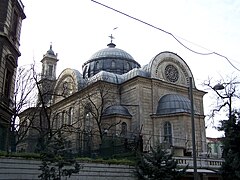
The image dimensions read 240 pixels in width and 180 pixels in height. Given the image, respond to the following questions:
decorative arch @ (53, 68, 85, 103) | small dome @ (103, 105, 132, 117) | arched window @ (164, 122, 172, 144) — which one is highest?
decorative arch @ (53, 68, 85, 103)

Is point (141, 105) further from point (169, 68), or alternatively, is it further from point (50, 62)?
point (50, 62)

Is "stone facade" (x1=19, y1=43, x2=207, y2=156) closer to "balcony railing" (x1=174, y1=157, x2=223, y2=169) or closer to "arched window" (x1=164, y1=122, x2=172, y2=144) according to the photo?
"arched window" (x1=164, y1=122, x2=172, y2=144)

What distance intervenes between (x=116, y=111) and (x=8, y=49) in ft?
53.8

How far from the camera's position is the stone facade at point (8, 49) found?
1884 centimetres

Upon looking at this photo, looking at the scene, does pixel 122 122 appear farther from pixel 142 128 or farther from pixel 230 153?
pixel 230 153

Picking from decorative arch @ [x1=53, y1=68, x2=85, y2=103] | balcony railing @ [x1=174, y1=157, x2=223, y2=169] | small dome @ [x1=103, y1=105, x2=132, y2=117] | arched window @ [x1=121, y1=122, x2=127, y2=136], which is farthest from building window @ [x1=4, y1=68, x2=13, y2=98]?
decorative arch @ [x1=53, y1=68, x2=85, y2=103]

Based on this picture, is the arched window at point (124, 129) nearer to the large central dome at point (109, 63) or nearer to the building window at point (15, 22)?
the large central dome at point (109, 63)

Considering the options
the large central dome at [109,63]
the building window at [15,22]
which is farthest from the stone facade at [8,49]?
the large central dome at [109,63]

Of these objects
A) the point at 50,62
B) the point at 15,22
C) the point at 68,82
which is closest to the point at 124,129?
the point at 68,82

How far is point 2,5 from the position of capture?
19.3 m

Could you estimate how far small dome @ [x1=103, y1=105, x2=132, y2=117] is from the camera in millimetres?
33941

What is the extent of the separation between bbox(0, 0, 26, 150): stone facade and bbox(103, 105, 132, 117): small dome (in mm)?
14254

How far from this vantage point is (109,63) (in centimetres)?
4522

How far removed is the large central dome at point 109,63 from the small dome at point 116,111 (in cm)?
1002
